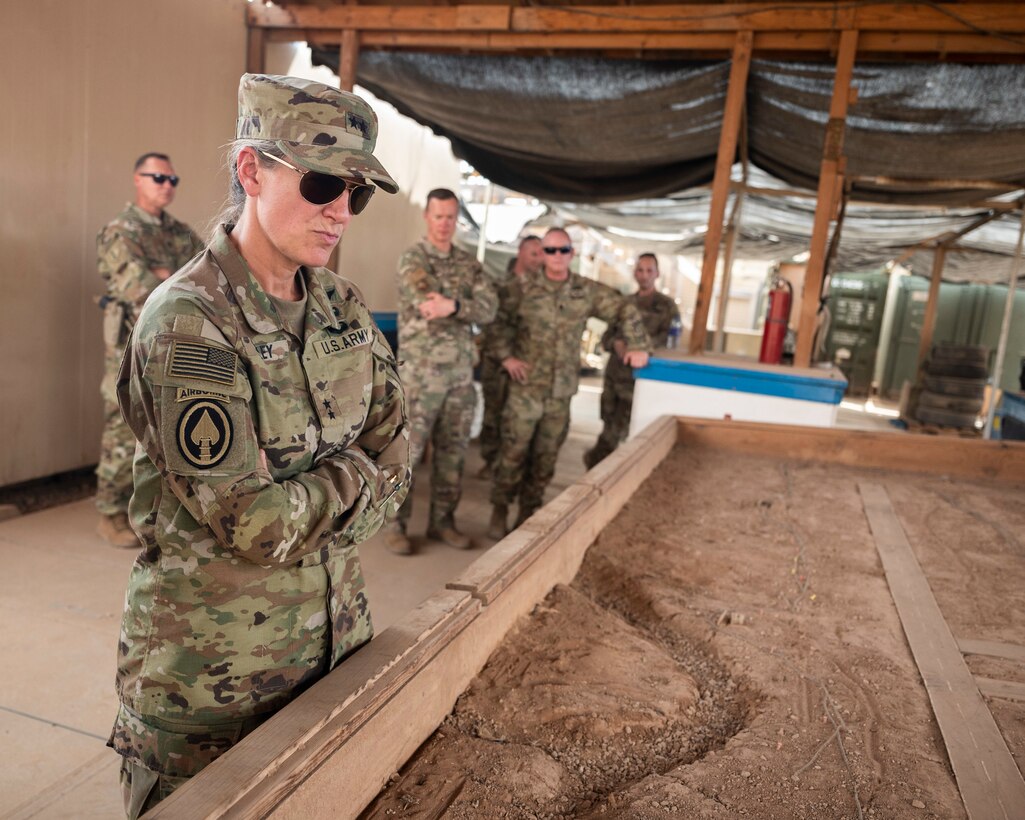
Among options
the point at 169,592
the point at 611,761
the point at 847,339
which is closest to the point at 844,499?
the point at 611,761

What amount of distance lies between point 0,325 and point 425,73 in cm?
293

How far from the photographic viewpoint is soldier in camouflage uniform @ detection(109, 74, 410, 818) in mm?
1000

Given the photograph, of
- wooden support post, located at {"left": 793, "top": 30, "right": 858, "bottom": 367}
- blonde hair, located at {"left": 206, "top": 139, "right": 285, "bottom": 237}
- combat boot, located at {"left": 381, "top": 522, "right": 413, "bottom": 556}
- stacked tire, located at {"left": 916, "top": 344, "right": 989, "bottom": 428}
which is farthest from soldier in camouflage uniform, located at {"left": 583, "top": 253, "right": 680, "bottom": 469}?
stacked tire, located at {"left": 916, "top": 344, "right": 989, "bottom": 428}

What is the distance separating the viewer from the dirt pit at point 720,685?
1.13 meters

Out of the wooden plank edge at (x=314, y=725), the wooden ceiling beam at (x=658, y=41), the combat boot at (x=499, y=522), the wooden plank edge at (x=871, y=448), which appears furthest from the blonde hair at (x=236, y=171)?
the wooden ceiling beam at (x=658, y=41)

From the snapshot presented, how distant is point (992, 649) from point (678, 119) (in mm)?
4030

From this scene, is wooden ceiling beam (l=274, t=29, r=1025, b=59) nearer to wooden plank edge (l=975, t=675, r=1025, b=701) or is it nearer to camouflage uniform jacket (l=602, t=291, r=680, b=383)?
camouflage uniform jacket (l=602, t=291, r=680, b=383)

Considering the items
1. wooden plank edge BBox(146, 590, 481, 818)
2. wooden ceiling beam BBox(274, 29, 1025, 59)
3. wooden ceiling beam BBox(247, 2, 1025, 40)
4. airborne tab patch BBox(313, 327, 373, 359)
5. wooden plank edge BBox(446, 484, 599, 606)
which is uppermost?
wooden ceiling beam BBox(247, 2, 1025, 40)

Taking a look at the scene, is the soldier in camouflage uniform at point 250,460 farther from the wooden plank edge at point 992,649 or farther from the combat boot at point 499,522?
the combat boot at point 499,522

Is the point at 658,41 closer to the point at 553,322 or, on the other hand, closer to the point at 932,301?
the point at 553,322

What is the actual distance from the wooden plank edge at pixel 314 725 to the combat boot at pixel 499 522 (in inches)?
110

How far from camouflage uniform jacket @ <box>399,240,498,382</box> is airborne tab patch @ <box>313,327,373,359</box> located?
7.54ft

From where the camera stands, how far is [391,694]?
1.11m

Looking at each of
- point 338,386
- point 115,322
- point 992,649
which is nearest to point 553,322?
point 115,322
